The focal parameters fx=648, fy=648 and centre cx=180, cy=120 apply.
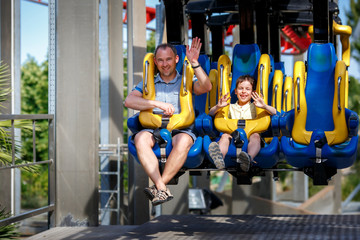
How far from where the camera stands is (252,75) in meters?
6.15

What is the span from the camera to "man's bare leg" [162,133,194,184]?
514 centimetres

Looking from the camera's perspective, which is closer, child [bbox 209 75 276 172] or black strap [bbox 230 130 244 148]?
child [bbox 209 75 276 172]

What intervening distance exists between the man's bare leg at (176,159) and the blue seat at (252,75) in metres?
0.18

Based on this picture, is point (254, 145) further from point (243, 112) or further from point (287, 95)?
point (287, 95)

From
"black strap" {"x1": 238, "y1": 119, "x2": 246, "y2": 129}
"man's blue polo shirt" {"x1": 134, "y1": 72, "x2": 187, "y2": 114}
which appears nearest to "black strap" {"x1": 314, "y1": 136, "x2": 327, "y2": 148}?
"black strap" {"x1": 238, "y1": 119, "x2": 246, "y2": 129}

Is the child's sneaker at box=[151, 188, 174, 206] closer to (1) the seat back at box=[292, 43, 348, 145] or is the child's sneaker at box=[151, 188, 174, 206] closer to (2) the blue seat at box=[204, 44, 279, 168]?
(2) the blue seat at box=[204, 44, 279, 168]

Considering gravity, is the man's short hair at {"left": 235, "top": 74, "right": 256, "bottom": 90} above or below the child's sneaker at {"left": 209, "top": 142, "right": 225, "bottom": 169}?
above

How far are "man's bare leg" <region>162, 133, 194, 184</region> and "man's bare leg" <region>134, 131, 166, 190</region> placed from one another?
64 millimetres

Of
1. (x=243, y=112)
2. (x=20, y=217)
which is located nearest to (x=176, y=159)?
(x=243, y=112)

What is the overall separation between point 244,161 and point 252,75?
121cm

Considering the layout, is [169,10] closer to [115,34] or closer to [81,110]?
[81,110]

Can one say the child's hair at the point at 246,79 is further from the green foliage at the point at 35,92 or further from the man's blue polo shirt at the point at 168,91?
the green foliage at the point at 35,92

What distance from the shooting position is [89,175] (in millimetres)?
6801

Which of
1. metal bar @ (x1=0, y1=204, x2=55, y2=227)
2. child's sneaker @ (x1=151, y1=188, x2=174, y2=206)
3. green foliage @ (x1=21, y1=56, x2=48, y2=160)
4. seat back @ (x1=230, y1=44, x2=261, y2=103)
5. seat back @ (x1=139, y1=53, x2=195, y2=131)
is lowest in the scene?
metal bar @ (x1=0, y1=204, x2=55, y2=227)
